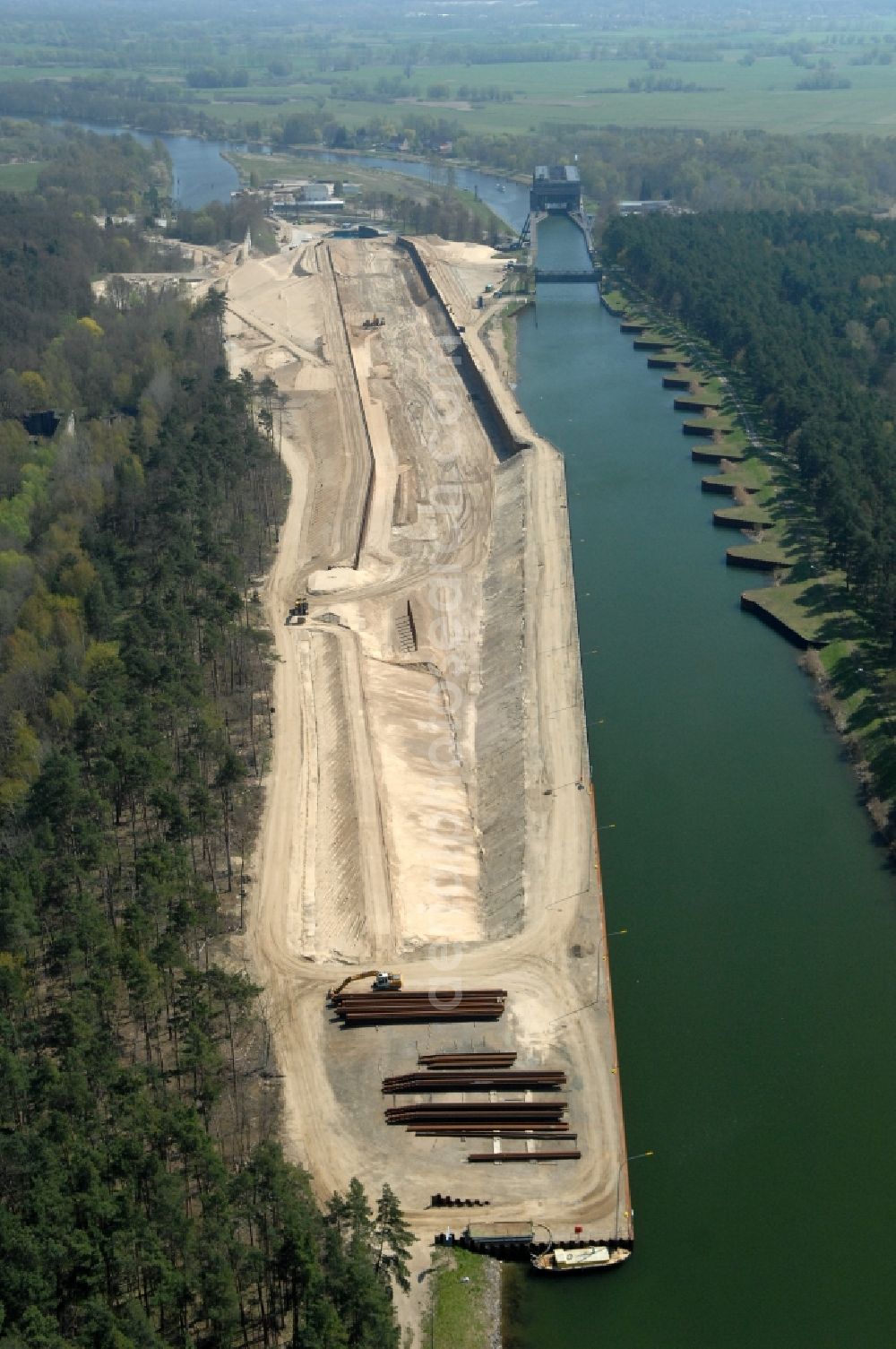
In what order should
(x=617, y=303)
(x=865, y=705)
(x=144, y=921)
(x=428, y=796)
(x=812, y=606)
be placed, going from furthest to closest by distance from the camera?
1. (x=617, y=303)
2. (x=812, y=606)
3. (x=865, y=705)
4. (x=428, y=796)
5. (x=144, y=921)

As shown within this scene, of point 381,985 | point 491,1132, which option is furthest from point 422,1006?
point 491,1132

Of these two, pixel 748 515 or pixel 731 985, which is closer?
pixel 731 985

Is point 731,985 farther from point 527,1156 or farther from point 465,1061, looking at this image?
point 527,1156

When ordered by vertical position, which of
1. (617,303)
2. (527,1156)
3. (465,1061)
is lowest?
(527,1156)

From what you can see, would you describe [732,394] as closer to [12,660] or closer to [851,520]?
[851,520]

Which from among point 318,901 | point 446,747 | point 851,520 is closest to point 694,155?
point 851,520

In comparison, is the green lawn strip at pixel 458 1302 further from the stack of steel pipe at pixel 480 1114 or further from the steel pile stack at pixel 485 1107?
the stack of steel pipe at pixel 480 1114
